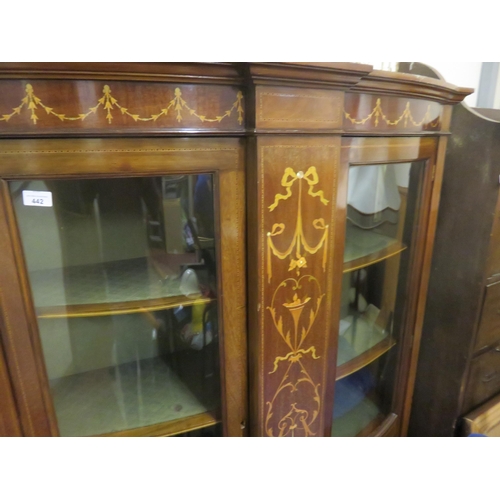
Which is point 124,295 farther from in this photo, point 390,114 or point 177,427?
point 390,114

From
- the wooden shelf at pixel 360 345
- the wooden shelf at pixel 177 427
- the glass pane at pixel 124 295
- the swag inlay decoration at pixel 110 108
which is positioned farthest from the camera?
the wooden shelf at pixel 360 345

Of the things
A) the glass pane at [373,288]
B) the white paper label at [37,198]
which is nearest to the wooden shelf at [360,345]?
the glass pane at [373,288]

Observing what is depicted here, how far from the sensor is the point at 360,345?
2.74 ft

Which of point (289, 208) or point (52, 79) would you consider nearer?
point (52, 79)

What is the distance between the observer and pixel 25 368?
0.53 m

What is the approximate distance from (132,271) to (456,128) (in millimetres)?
801

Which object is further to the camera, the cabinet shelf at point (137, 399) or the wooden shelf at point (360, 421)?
the wooden shelf at point (360, 421)

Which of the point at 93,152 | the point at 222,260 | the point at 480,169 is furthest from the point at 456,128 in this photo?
the point at 93,152

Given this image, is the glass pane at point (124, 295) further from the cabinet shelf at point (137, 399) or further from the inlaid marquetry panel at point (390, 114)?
the inlaid marquetry panel at point (390, 114)


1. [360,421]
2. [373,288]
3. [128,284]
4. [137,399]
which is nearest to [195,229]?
[128,284]

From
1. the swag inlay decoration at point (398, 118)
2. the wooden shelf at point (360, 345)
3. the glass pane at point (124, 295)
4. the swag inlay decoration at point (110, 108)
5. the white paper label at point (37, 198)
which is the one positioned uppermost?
the swag inlay decoration at point (110, 108)

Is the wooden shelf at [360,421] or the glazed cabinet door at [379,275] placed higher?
the glazed cabinet door at [379,275]

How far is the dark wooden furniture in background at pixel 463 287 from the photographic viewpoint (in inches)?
30.9
